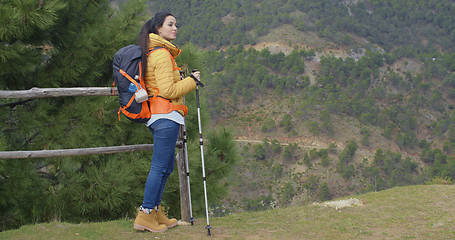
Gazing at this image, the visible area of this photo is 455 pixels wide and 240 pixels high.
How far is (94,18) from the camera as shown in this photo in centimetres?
594

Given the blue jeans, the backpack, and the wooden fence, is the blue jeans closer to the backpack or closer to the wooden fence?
the backpack

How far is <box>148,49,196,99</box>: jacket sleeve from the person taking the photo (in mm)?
2615

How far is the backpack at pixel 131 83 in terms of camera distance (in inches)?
102

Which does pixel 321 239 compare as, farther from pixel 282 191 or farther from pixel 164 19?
pixel 282 191

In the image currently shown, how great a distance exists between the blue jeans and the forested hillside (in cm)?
134

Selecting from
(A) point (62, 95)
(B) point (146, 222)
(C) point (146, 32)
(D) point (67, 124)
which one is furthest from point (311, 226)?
(D) point (67, 124)

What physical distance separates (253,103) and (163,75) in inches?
2093

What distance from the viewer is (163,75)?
2623 millimetres

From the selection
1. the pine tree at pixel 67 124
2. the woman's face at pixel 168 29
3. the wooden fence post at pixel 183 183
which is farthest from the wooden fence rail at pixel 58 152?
the pine tree at pixel 67 124

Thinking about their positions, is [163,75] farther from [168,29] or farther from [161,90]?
[168,29]

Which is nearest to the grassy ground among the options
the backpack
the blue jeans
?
the blue jeans

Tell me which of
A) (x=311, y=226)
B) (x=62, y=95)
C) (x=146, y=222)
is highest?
(x=62, y=95)

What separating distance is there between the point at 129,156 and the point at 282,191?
3443 cm

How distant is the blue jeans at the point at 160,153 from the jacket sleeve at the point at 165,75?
194 mm
